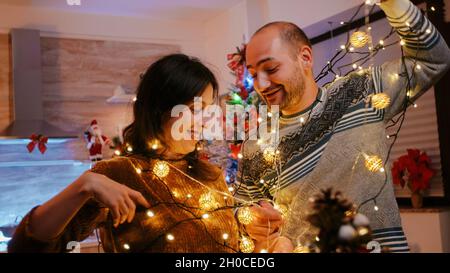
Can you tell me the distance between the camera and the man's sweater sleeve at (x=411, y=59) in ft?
3.24

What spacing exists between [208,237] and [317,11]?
226 cm

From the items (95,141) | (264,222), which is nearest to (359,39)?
(264,222)

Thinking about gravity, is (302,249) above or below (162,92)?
below

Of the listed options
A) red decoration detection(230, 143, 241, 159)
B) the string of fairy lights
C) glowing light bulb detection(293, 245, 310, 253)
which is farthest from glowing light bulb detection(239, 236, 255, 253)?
red decoration detection(230, 143, 241, 159)

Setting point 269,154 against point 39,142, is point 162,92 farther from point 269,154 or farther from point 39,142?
point 39,142

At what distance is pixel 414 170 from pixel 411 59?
165cm

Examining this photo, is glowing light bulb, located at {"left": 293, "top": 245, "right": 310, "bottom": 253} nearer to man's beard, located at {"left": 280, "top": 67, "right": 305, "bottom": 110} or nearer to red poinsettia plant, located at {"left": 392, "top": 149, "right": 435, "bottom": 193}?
man's beard, located at {"left": 280, "top": 67, "right": 305, "bottom": 110}

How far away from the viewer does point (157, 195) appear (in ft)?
3.36

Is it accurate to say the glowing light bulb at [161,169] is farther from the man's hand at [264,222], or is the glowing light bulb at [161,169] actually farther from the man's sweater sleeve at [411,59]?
the man's sweater sleeve at [411,59]

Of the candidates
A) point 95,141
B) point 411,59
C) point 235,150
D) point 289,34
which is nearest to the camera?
point 411,59

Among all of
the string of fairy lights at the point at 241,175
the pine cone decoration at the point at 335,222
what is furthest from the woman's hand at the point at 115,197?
the pine cone decoration at the point at 335,222
